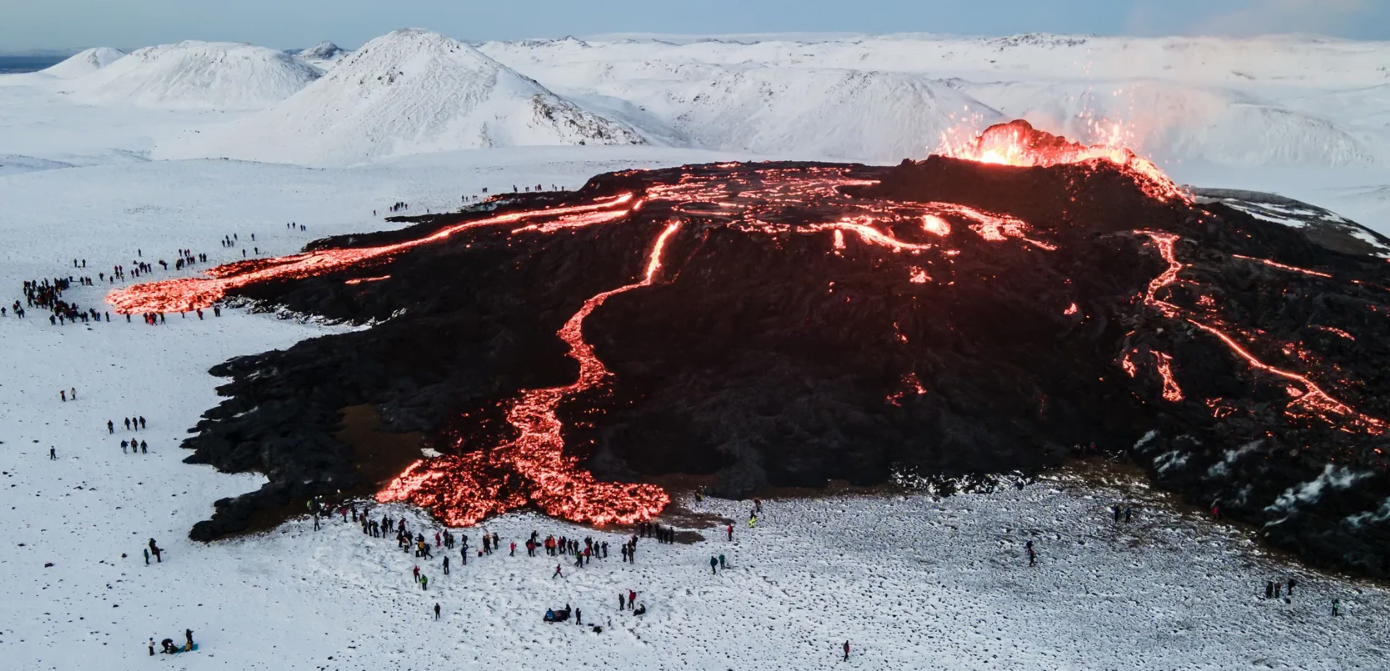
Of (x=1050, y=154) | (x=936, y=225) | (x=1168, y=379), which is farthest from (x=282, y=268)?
(x=1050, y=154)

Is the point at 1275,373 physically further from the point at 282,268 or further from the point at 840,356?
the point at 282,268

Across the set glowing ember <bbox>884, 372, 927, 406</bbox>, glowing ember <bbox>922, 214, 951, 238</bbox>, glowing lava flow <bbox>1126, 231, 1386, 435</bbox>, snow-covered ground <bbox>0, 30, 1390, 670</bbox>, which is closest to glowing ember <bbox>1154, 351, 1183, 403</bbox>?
glowing lava flow <bbox>1126, 231, 1386, 435</bbox>

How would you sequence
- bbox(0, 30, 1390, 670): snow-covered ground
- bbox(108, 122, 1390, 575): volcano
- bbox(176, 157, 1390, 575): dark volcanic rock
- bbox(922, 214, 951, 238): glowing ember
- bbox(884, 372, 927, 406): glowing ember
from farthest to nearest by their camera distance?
1. bbox(922, 214, 951, 238): glowing ember
2. bbox(884, 372, 927, 406): glowing ember
3. bbox(176, 157, 1390, 575): dark volcanic rock
4. bbox(108, 122, 1390, 575): volcano
5. bbox(0, 30, 1390, 670): snow-covered ground

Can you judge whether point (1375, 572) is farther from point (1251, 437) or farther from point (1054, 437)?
point (1054, 437)

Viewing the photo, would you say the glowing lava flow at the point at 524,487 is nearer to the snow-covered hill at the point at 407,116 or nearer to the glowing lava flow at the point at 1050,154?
the glowing lava flow at the point at 1050,154

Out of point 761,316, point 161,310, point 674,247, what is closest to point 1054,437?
point 761,316

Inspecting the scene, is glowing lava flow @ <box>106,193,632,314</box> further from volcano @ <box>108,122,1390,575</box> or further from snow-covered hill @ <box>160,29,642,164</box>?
snow-covered hill @ <box>160,29,642,164</box>
